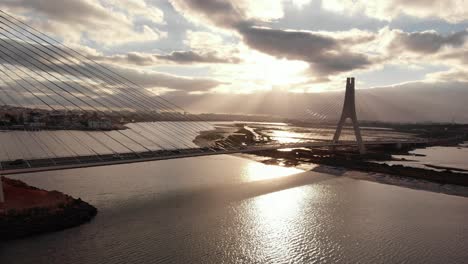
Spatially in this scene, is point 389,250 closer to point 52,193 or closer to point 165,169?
point 52,193

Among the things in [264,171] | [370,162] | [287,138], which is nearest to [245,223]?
[264,171]

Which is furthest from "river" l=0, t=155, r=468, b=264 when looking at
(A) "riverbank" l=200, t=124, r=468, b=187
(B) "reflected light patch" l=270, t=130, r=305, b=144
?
(B) "reflected light patch" l=270, t=130, r=305, b=144

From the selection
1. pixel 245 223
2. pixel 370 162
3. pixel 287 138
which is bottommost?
pixel 245 223

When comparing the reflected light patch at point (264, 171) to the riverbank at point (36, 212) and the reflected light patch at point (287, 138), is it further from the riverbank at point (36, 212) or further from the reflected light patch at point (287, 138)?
the reflected light patch at point (287, 138)

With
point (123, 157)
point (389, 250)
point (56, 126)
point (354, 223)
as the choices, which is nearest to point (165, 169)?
point (123, 157)

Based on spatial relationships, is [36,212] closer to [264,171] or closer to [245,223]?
[245,223]

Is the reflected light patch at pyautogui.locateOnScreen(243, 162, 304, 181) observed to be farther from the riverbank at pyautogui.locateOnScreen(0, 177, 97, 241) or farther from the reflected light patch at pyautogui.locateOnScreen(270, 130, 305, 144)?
the reflected light patch at pyautogui.locateOnScreen(270, 130, 305, 144)
